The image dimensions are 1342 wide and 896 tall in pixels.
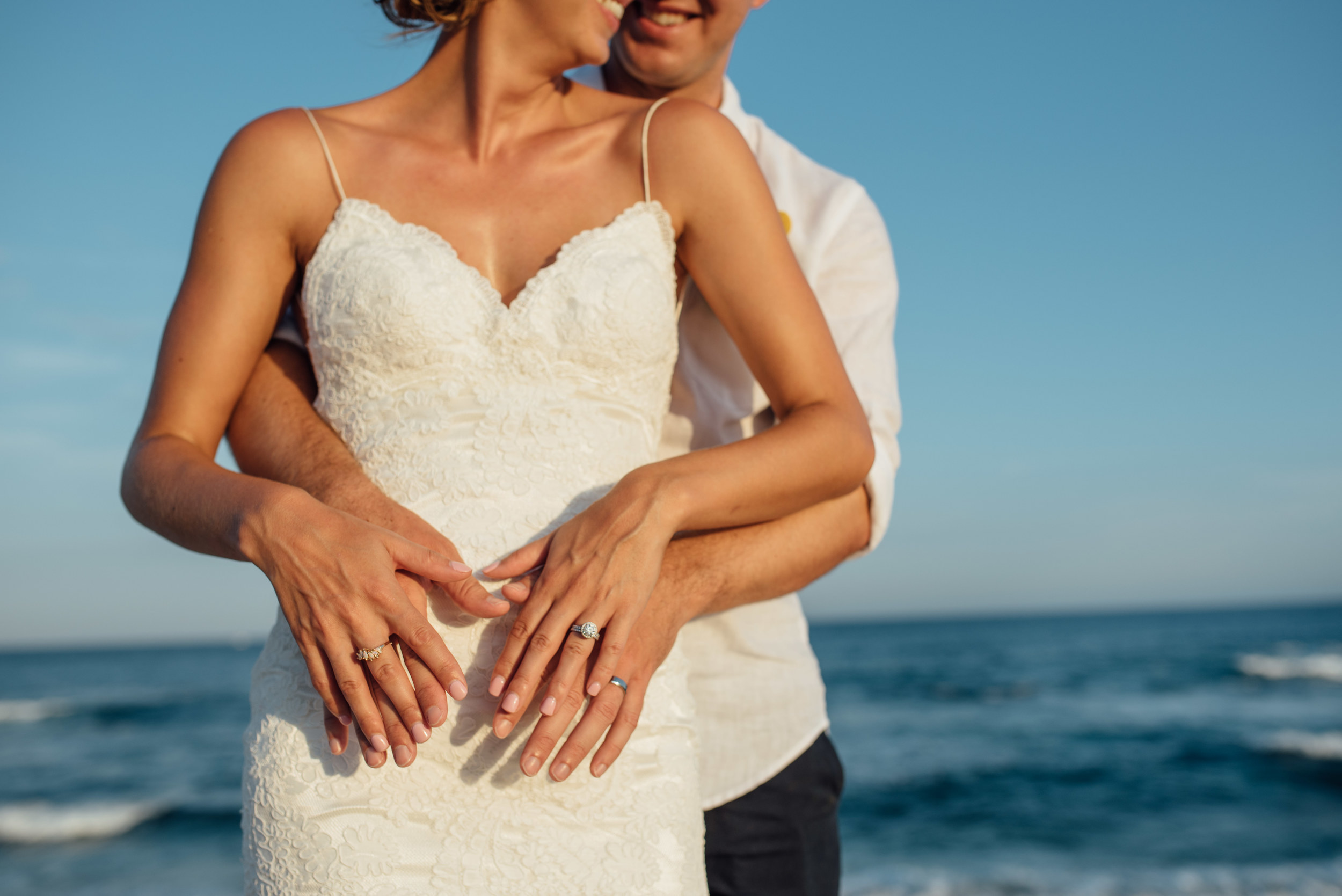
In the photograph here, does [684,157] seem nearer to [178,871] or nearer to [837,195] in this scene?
[837,195]

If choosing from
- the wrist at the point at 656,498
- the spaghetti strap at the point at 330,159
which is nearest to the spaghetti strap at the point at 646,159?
the spaghetti strap at the point at 330,159

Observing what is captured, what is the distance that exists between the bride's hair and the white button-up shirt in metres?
0.83

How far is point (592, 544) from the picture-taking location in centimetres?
151

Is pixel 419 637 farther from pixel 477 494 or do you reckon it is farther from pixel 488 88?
pixel 488 88

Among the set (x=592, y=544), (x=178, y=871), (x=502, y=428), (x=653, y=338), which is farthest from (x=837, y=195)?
(x=178, y=871)

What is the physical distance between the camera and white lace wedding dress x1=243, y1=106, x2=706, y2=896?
61.0 inches

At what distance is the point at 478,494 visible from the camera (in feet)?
5.81

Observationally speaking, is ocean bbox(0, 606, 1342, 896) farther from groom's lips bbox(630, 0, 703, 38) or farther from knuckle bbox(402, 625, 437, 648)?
knuckle bbox(402, 625, 437, 648)

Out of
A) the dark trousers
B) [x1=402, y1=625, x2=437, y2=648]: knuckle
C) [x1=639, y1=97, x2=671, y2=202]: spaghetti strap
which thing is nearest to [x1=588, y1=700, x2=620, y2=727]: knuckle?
[x1=402, y1=625, x2=437, y2=648]: knuckle

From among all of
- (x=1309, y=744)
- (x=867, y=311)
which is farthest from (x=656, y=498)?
(x=1309, y=744)

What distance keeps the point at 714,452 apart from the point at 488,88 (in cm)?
107

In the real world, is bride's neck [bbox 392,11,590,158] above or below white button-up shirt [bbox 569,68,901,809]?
above

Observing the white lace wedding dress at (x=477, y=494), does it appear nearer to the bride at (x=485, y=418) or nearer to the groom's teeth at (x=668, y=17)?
the bride at (x=485, y=418)

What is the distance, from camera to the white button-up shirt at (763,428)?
91.3 inches
